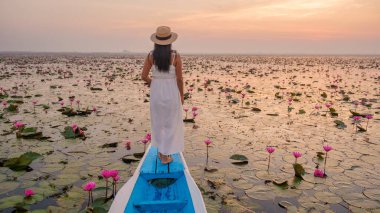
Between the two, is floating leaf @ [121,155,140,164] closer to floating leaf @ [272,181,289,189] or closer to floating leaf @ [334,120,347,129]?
floating leaf @ [272,181,289,189]

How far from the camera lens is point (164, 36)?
141 inches

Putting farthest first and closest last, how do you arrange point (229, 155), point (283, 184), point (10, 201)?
1. point (229, 155)
2. point (283, 184)
3. point (10, 201)

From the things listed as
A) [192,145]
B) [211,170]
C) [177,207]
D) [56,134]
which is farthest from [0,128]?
[177,207]

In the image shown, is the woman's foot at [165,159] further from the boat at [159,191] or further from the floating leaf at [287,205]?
the floating leaf at [287,205]

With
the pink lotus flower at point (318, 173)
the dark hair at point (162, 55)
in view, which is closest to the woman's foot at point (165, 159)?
the dark hair at point (162, 55)

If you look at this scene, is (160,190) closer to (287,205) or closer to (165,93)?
(165,93)

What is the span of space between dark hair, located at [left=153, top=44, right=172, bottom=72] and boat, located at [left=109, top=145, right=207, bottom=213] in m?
1.30

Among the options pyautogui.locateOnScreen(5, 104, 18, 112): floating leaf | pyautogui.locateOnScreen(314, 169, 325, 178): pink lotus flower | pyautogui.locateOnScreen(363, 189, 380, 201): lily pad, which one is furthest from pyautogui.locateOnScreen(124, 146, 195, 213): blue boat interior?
pyautogui.locateOnScreen(5, 104, 18, 112): floating leaf

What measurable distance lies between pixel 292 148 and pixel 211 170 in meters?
2.05

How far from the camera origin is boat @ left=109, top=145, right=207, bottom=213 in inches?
113

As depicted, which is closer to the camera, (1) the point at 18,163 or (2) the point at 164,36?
(2) the point at 164,36

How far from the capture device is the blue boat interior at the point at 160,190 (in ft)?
9.46

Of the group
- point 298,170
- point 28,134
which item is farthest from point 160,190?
point 28,134

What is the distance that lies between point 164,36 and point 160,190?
1.90 m
